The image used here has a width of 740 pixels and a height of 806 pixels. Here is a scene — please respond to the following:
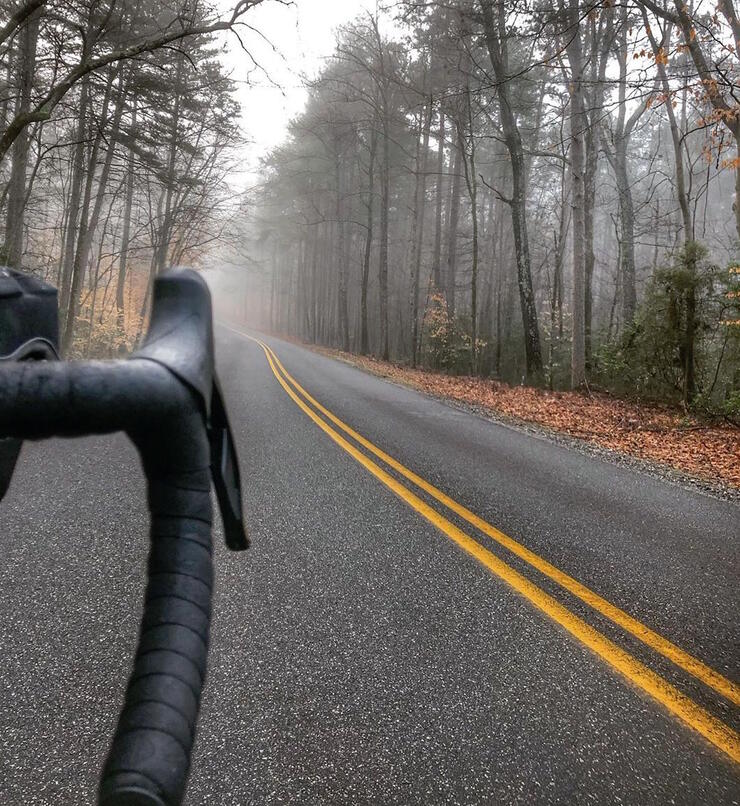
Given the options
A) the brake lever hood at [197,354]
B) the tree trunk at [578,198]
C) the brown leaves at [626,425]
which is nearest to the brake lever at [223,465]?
the brake lever hood at [197,354]

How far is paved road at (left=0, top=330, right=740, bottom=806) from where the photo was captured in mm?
1635

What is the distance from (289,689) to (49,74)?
15393 mm

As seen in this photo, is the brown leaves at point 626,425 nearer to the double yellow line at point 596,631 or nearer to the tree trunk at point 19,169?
the double yellow line at point 596,631

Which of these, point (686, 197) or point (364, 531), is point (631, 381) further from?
point (364, 531)

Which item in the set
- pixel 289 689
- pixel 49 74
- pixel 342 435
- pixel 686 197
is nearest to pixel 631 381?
pixel 686 197

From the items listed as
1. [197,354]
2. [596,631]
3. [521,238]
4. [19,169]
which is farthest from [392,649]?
[521,238]

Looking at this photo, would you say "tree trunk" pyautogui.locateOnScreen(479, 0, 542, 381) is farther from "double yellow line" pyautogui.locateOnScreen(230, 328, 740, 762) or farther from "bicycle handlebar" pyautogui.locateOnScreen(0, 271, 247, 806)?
"bicycle handlebar" pyautogui.locateOnScreen(0, 271, 247, 806)

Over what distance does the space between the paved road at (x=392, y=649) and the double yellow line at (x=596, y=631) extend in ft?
0.06

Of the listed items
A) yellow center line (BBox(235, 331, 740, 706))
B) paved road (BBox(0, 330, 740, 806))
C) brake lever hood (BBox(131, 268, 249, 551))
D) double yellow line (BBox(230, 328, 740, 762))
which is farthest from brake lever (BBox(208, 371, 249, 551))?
yellow center line (BBox(235, 331, 740, 706))

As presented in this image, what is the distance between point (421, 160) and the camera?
23.5 meters

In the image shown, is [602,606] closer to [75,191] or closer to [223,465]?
[223,465]

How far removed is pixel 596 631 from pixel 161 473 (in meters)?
2.46

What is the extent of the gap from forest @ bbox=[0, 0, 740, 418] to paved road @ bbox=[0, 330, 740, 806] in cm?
603

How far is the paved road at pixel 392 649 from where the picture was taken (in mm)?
1635
